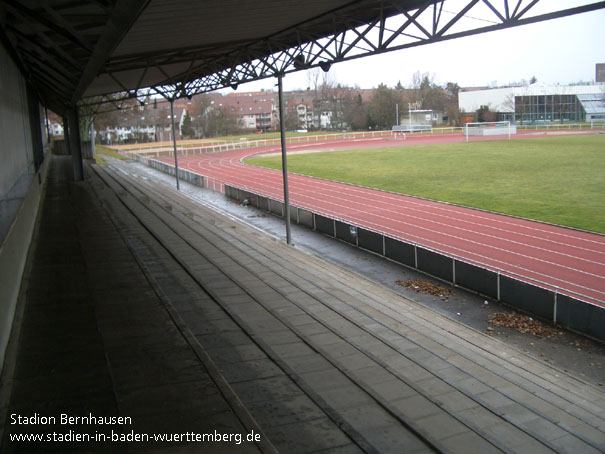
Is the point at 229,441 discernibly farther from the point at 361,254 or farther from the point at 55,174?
the point at 55,174

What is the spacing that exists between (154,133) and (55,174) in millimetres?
83758

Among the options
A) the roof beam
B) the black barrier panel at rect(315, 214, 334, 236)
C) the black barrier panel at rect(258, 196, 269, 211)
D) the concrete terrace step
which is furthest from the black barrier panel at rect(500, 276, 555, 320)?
the black barrier panel at rect(258, 196, 269, 211)

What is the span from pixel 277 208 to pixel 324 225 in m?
5.20

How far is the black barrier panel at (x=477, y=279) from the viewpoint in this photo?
13320mm

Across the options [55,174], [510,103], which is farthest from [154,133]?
[55,174]

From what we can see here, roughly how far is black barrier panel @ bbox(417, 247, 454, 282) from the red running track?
4.19ft

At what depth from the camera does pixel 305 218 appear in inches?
902

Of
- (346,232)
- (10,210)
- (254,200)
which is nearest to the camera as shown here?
(10,210)

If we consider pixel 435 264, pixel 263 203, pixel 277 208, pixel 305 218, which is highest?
pixel 263 203

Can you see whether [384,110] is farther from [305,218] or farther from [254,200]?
[305,218]

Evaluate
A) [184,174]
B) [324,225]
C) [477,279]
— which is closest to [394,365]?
[477,279]

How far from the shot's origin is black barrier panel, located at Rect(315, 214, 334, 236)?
2092cm

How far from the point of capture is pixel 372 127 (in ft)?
351

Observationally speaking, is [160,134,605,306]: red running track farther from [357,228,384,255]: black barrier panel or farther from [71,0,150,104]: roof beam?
[71,0,150,104]: roof beam
